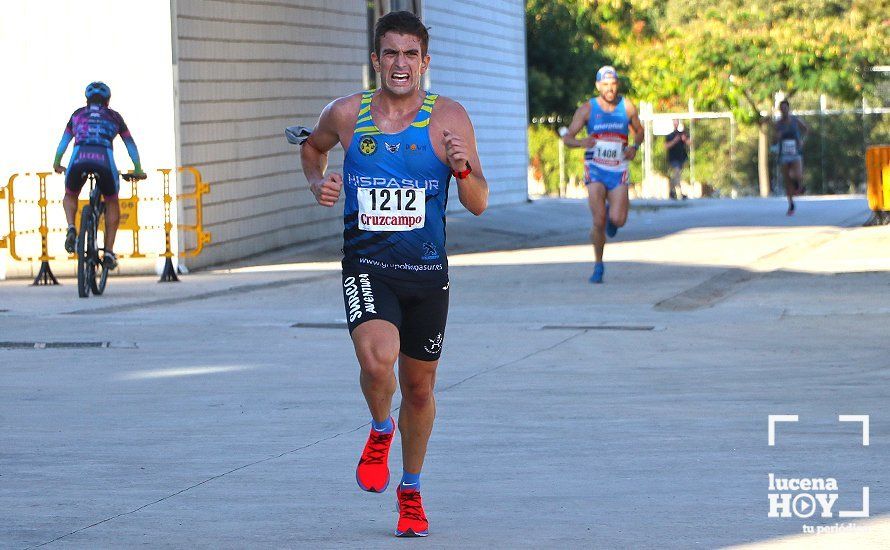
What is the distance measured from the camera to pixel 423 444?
6.75 meters

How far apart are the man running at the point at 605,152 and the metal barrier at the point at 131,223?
4.18m

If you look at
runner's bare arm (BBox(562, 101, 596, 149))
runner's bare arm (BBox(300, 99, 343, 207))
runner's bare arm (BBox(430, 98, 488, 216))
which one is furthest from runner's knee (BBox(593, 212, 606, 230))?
runner's bare arm (BBox(430, 98, 488, 216))

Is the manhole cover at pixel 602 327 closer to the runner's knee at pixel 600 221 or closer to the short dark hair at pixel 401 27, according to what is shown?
the runner's knee at pixel 600 221

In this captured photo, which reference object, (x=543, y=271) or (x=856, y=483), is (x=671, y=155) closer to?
(x=543, y=271)

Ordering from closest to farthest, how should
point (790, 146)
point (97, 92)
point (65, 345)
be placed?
point (65, 345) → point (97, 92) → point (790, 146)

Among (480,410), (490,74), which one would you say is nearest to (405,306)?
(480,410)

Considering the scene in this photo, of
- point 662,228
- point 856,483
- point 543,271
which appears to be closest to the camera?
point 856,483

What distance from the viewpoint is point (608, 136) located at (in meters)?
17.5

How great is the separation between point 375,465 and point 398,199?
100cm

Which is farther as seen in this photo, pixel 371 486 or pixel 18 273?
pixel 18 273

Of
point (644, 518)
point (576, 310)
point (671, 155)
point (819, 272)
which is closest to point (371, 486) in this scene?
point (644, 518)

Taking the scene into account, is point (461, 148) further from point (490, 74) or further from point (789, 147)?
point (490, 74)

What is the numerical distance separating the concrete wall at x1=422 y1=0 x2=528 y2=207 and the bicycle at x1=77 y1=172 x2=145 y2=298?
44.6ft

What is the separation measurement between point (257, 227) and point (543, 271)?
4.32 metres
